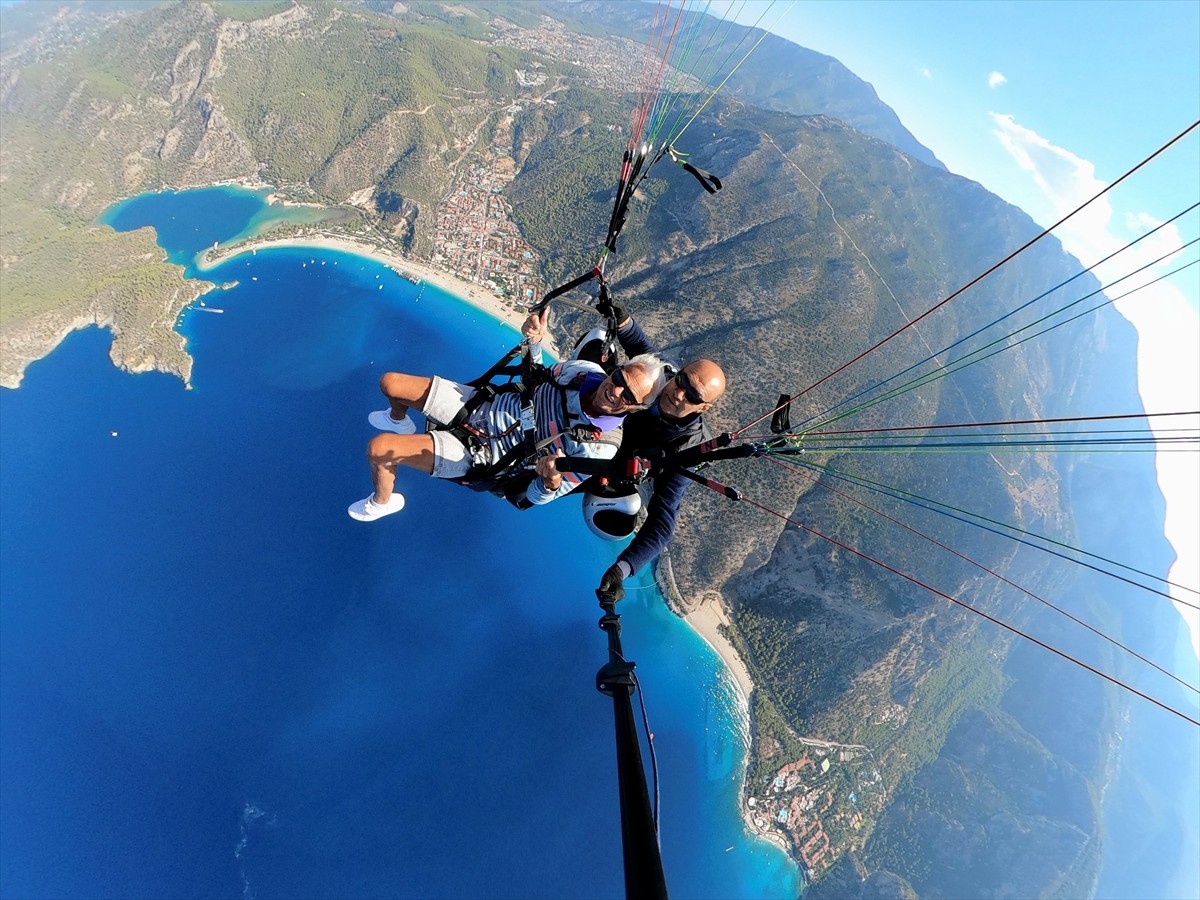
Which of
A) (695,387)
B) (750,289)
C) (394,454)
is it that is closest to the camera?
(695,387)

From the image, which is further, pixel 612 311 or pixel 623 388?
pixel 612 311

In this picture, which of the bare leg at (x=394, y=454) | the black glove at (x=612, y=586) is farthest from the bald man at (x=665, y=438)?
the bare leg at (x=394, y=454)

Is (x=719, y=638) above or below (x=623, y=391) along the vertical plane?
below

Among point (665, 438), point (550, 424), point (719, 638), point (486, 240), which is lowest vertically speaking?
point (719, 638)

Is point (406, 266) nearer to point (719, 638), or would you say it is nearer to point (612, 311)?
point (719, 638)

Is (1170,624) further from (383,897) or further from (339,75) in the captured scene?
(339,75)

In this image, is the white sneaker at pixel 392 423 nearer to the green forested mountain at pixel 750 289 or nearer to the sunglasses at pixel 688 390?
the sunglasses at pixel 688 390

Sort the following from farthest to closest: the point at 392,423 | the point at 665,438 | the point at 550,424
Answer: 1. the point at 392,423
2. the point at 550,424
3. the point at 665,438

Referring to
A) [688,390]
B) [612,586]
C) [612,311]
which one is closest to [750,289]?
[612,311]
